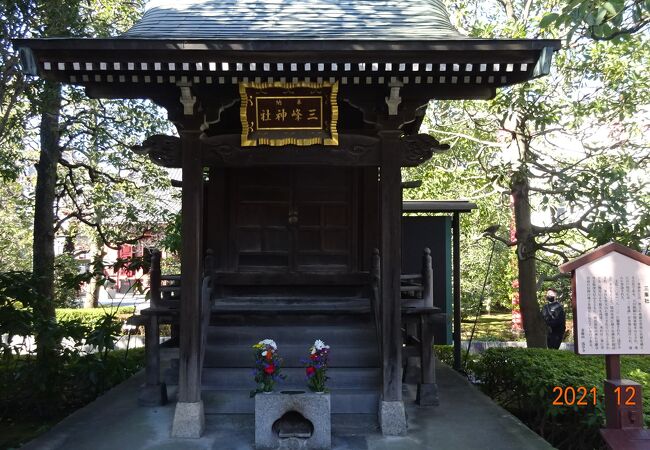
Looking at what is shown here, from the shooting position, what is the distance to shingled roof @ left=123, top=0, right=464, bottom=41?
6.14 metres

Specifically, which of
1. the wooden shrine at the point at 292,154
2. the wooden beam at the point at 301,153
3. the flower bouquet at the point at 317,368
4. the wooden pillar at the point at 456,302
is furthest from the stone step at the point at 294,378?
the wooden pillar at the point at 456,302

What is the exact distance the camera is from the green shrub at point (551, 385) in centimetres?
648

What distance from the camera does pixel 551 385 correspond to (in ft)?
22.4

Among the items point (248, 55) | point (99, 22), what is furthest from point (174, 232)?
point (248, 55)

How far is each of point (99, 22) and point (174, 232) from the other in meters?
4.66

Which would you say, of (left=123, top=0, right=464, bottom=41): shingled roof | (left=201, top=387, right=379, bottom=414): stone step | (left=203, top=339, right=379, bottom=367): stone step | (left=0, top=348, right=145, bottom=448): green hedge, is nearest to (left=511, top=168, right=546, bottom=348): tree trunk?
(left=123, top=0, right=464, bottom=41): shingled roof

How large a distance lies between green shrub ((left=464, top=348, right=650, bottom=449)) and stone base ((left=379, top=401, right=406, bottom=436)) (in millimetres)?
1957

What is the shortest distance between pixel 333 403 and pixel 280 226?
3059mm

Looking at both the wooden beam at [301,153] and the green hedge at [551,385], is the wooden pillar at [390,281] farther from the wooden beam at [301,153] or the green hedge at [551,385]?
the green hedge at [551,385]

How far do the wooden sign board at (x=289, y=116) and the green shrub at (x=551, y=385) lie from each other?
4196mm

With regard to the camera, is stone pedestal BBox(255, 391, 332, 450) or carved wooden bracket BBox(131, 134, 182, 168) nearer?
stone pedestal BBox(255, 391, 332, 450)

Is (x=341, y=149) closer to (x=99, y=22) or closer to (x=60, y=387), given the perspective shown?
(x=60, y=387)
